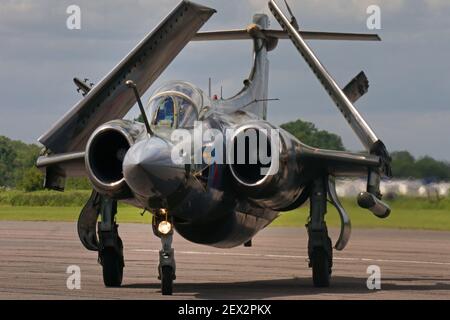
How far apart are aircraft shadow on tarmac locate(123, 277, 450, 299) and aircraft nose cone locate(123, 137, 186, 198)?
201 cm

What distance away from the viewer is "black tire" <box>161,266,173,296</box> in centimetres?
1553

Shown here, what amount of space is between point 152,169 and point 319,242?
4.38 m

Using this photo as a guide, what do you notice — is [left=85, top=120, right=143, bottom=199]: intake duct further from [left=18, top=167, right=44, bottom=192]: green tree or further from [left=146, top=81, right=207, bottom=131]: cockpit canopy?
[left=18, top=167, right=44, bottom=192]: green tree

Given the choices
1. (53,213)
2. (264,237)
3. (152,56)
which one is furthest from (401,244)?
(53,213)

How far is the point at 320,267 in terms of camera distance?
17719mm

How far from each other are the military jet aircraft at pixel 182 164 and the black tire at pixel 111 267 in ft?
0.05

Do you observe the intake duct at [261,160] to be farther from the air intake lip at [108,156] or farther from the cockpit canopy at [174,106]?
the air intake lip at [108,156]

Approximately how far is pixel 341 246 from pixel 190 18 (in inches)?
182

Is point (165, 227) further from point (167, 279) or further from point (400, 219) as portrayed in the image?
point (400, 219)

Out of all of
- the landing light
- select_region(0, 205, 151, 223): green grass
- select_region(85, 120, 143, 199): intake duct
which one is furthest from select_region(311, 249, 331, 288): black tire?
select_region(0, 205, 151, 223): green grass

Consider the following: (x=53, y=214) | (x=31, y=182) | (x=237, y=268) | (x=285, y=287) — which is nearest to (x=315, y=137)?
(x=237, y=268)

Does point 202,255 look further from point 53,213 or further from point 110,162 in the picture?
point 53,213

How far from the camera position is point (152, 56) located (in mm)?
16594

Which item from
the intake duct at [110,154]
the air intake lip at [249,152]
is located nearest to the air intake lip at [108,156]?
the intake duct at [110,154]
